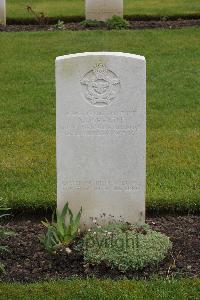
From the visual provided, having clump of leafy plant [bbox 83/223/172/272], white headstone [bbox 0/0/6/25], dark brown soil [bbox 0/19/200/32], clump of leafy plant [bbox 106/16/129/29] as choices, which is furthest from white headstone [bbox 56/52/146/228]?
white headstone [bbox 0/0/6/25]

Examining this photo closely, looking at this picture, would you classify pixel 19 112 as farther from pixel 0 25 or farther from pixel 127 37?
pixel 0 25

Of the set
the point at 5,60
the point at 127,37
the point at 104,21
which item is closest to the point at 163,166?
the point at 5,60

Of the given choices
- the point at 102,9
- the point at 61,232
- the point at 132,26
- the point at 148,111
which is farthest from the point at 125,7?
the point at 61,232

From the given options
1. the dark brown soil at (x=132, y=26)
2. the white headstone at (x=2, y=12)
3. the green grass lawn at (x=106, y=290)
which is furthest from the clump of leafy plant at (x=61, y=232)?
the white headstone at (x=2, y=12)

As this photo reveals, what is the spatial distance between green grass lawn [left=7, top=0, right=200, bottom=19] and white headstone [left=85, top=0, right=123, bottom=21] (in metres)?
1.02

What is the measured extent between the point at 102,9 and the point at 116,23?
2.33ft

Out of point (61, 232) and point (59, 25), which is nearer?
point (61, 232)

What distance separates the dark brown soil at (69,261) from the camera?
5379 mm

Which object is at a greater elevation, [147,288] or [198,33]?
[198,33]

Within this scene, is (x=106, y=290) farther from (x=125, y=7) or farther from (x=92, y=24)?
(x=125, y=7)

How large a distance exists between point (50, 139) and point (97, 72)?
2743 mm

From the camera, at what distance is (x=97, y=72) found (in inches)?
221

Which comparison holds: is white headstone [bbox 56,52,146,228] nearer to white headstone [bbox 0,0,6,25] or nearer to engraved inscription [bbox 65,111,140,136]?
engraved inscription [bbox 65,111,140,136]

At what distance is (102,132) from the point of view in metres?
5.67
